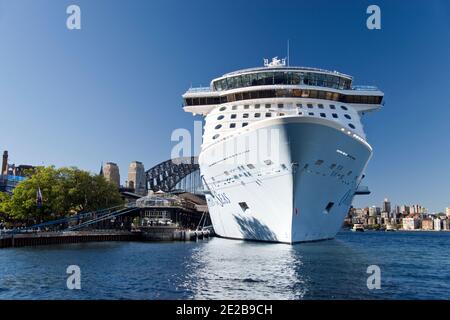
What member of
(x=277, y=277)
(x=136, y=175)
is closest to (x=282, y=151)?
(x=277, y=277)

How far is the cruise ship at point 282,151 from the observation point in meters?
32.3

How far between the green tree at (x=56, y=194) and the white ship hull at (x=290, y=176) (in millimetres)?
31582

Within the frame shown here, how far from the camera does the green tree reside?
5884 centimetres

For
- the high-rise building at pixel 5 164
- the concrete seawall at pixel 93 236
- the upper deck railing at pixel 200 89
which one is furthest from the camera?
the high-rise building at pixel 5 164

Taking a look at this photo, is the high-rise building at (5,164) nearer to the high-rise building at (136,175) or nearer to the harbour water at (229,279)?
the high-rise building at (136,175)

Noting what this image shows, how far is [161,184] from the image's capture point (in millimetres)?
159250

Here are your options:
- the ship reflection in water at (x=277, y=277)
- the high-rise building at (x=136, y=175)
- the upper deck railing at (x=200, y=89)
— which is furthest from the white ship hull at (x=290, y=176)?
the high-rise building at (x=136, y=175)

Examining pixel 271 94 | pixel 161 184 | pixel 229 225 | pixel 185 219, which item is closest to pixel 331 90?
pixel 271 94

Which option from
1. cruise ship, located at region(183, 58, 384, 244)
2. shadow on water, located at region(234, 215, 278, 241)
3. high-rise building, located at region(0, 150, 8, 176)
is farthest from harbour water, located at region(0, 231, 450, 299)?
high-rise building, located at region(0, 150, 8, 176)

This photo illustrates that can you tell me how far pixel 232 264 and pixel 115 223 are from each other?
66.7m

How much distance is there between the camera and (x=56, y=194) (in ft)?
199

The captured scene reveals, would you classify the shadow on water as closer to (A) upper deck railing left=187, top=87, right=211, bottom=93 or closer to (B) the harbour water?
(B) the harbour water

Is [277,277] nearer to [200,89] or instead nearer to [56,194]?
[200,89]
